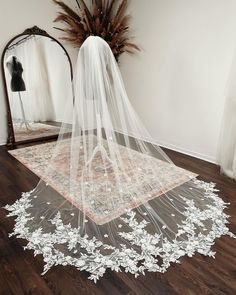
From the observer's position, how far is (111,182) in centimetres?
247

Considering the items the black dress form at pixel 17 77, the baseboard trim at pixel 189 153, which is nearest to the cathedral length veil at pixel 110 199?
the baseboard trim at pixel 189 153

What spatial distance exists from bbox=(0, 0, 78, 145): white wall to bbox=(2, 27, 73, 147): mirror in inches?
3.9

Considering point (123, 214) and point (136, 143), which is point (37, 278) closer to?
point (123, 214)

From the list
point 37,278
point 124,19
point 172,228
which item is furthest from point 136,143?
point 124,19

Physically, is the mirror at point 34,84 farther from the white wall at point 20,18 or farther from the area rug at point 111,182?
the area rug at point 111,182

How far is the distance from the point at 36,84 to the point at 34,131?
0.78 m

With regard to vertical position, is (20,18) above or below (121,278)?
above

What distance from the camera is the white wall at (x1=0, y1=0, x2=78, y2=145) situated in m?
3.56

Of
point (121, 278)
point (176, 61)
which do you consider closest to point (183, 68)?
point (176, 61)

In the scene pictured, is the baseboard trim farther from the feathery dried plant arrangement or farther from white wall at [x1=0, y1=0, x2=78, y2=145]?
white wall at [x1=0, y1=0, x2=78, y2=145]

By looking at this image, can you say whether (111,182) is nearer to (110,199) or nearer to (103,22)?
(110,199)

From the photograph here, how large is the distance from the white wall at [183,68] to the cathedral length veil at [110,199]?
784mm

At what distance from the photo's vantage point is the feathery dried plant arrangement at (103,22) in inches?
151

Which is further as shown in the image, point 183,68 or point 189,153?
point 189,153
